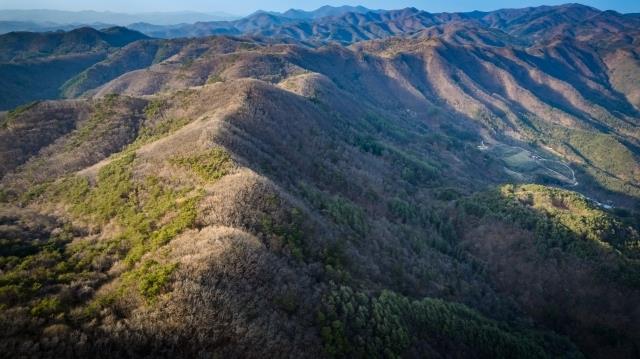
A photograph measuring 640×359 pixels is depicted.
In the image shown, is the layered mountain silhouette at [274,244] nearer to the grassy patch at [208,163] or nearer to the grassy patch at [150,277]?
the grassy patch at [150,277]

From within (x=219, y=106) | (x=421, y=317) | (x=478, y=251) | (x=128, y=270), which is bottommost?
(x=478, y=251)

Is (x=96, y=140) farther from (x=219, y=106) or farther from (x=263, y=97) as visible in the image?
(x=263, y=97)

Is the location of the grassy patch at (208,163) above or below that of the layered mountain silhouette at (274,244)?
above

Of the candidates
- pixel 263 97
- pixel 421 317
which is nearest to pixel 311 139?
pixel 263 97

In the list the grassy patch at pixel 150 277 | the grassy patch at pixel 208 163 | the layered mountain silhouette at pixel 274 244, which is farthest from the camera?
the grassy patch at pixel 208 163

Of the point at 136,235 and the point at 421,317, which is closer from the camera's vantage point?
the point at 136,235

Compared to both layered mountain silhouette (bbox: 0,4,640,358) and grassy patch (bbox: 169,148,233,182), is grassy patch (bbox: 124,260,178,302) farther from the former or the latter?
grassy patch (bbox: 169,148,233,182)

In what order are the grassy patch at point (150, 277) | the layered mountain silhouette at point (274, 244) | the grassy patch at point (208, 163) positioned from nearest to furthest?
the layered mountain silhouette at point (274, 244) → the grassy patch at point (150, 277) → the grassy patch at point (208, 163)

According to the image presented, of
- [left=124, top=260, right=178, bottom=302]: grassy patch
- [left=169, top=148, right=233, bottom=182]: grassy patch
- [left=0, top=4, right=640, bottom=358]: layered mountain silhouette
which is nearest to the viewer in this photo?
[left=0, top=4, right=640, bottom=358]: layered mountain silhouette

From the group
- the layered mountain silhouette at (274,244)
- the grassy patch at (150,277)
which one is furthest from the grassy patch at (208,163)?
the grassy patch at (150,277)

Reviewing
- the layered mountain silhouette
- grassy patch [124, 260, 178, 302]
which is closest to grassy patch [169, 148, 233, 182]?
the layered mountain silhouette

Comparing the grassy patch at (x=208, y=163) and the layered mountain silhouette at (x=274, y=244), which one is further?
the grassy patch at (x=208, y=163)
